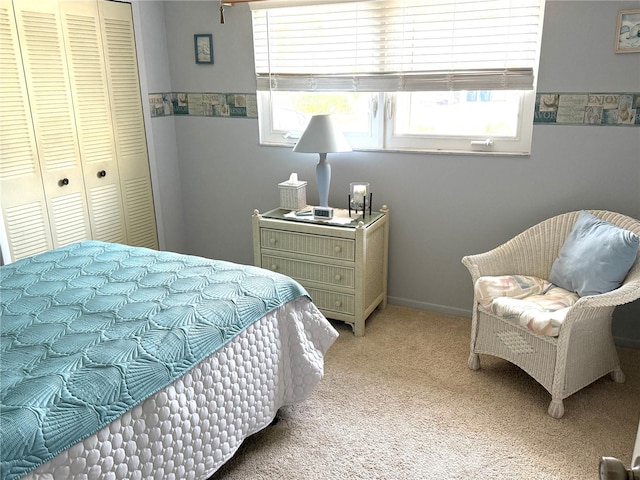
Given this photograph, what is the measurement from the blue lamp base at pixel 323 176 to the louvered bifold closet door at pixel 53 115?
4.63ft

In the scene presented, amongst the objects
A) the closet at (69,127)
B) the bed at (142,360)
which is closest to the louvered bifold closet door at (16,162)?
the closet at (69,127)

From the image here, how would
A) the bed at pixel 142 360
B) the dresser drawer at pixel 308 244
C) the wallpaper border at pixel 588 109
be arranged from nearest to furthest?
the bed at pixel 142 360, the wallpaper border at pixel 588 109, the dresser drawer at pixel 308 244

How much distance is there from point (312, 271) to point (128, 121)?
1559mm

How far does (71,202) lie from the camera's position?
Result: 10.3 ft

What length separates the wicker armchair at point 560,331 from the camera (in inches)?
87.1

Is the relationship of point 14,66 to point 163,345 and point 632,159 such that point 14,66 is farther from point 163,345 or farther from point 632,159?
point 632,159

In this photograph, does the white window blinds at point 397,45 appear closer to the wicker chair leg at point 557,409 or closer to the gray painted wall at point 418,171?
the gray painted wall at point 418,171

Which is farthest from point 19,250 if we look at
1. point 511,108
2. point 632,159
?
point 632,159

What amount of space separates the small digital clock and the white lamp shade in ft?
1.07

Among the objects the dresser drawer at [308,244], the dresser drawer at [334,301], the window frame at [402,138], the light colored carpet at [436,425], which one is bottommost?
the light colored carpet at [436,425]

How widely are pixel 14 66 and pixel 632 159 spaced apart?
3.15 meters

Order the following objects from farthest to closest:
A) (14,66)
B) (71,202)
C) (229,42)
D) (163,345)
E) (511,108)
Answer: (229,42)
(71,202)
(511,108)
(14,66)
(163,345)

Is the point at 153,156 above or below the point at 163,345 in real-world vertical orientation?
above

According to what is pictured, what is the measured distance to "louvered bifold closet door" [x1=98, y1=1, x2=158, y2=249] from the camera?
326 cm
